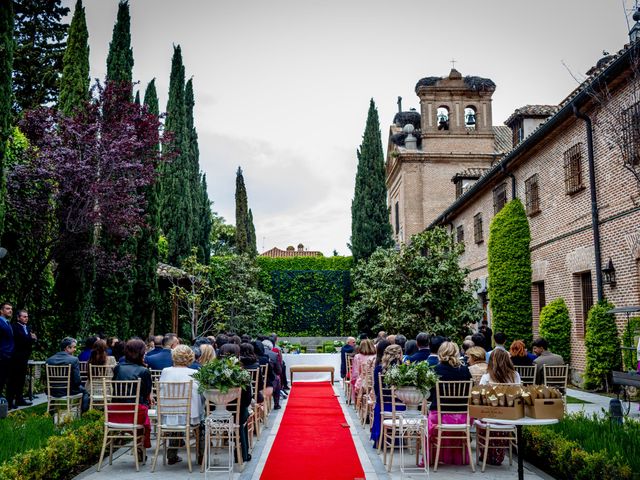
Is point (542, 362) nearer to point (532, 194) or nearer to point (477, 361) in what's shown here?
point (477, 361)

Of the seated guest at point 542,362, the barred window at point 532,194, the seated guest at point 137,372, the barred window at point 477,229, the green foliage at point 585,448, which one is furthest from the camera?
the barred window at point 477,229

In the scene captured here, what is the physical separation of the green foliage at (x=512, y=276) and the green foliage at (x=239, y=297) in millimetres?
11171

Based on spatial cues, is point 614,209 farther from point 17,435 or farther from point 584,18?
point 17,435

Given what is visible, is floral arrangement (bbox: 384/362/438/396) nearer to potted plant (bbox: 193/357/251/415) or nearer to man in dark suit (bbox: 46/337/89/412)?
potted plant (bbox: 193/357/251/415)

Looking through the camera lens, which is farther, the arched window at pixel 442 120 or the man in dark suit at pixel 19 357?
the arched window at pixel 442 120

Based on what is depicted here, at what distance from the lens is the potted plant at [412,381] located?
7.31m

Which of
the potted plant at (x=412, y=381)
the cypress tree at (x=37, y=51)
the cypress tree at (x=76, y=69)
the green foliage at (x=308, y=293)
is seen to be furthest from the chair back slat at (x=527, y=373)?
the cypress tree at (x=37, y=51)

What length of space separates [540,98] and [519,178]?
15.3 metres

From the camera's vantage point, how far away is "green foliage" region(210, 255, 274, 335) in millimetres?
26125

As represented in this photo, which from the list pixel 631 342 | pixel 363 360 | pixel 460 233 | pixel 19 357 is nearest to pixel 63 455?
pixel 19 357

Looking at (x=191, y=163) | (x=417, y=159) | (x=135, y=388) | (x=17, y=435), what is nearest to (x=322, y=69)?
(x=135, y=388)

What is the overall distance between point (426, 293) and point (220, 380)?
1176cm

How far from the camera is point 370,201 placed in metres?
30.1

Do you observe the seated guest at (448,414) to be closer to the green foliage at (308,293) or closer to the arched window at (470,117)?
the green foliage at (308,293)
